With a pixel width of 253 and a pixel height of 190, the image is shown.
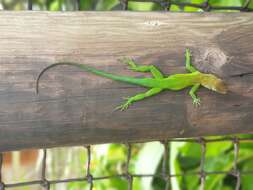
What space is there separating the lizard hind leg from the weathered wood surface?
16mm

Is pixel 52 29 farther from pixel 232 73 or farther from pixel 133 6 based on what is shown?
pixel 133 6

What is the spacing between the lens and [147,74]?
44.5 inches

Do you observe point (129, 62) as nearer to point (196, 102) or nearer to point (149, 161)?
point (196, 102)

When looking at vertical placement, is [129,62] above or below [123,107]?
above

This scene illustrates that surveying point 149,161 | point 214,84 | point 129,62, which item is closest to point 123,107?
point 129,62

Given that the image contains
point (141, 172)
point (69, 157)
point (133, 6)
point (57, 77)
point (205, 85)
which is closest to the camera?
point (57, 77)

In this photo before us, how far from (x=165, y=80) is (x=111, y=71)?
0.14 m

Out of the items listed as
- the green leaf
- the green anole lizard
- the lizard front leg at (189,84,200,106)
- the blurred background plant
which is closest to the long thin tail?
the green anole lizard

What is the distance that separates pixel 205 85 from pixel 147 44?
0.19 meters

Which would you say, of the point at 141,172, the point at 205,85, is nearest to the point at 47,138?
the point at 205,85

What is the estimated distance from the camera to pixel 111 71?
1.12 metres

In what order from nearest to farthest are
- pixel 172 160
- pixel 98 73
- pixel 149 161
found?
pixel 98 73 → pixel 172 160 → pixel 149 161

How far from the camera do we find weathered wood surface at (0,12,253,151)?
1070 mm

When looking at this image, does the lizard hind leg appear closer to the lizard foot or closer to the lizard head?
the lizard foot
